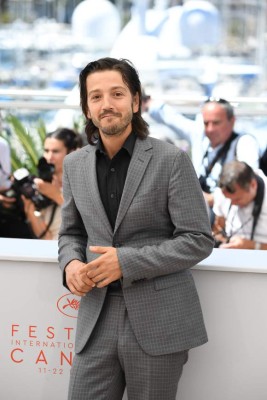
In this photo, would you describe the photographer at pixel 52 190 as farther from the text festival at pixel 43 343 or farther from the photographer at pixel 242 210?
the text festival at pixel 43 343

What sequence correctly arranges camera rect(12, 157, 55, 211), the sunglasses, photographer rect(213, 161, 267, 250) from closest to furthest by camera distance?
photographer rect(213, 161, 267, 250) < camera rect(12, 157, 55, 211) < the sunglasses

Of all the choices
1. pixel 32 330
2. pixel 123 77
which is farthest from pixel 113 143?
pixel 32 330

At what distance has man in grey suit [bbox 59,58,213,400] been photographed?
7.02 feet

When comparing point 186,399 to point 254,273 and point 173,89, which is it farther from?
point 173,89

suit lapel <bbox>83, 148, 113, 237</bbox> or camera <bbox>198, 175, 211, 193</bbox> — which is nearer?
suit lapel <bbox>83, 148, 113, 237</bbox>

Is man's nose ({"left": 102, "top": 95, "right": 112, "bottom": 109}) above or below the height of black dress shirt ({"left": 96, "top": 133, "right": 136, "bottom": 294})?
above

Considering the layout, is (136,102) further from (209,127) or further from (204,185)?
(209,127)

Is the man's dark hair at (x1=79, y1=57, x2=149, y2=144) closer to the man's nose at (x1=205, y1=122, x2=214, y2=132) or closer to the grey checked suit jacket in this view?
the grey checked suit jacket

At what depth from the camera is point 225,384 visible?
8.28ft

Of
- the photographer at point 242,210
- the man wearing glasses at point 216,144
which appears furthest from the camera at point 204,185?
the photographer at point 242,210

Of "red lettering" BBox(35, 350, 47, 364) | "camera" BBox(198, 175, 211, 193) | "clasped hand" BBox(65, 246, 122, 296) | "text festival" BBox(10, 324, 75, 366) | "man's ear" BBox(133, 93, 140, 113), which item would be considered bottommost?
"camera" BBox(198, 175, 211, 193)

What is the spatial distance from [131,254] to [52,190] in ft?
9.27

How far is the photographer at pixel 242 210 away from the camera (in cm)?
443

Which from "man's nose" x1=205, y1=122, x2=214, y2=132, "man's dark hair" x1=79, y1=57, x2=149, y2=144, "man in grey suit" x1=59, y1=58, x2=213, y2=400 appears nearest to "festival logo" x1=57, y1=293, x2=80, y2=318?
"man in grey suit" x1=59, y1=58, x2=213, y2=400
